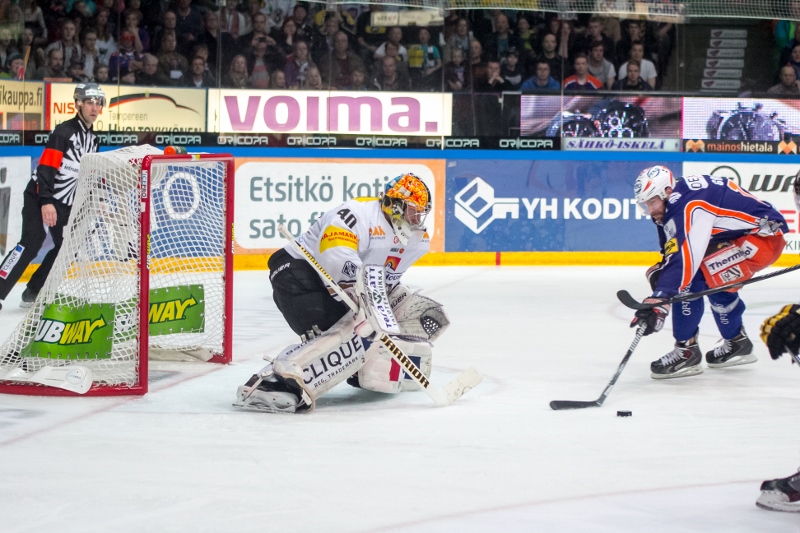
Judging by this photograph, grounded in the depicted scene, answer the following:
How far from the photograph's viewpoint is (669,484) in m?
3.01

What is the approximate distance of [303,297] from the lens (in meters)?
4.22

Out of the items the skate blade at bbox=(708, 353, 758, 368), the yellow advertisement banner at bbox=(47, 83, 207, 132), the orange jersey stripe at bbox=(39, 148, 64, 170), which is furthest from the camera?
the yellow advertisement banner at bbox=(47, 83, 207, 132)

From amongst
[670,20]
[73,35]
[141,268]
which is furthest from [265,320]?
[670,20]

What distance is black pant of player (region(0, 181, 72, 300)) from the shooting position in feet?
20.9

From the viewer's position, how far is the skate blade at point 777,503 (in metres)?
2.71

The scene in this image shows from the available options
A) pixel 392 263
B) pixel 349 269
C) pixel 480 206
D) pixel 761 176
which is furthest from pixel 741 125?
pixel 349 269

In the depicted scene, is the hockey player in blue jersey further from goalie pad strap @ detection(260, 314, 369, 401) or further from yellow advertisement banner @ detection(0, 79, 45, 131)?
yellow advertisement banner @ detection(0, 79, 45, 131)

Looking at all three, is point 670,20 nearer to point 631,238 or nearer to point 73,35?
point 631,238

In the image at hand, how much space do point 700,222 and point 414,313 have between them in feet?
4.01

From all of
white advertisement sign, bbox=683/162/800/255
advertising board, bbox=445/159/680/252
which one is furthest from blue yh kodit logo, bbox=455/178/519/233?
white advertisement sign, bbox=683/162/800/255

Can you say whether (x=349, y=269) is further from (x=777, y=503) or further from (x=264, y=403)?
(x=777, y=503)

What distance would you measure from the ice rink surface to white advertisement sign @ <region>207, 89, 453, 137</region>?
3.81m

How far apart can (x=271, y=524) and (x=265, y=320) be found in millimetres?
3695

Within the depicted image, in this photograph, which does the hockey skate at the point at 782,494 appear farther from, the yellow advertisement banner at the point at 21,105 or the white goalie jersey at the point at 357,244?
the yellow advertisement banner at the point at 21,105
